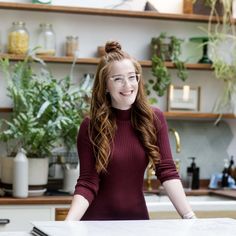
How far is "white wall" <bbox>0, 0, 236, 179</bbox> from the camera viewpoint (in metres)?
4.66

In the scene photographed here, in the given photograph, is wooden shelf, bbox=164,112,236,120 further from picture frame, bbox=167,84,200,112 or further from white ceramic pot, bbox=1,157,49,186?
white ceramic pot, bbox=1,157,49,186

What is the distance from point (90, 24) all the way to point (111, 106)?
7.30 ft

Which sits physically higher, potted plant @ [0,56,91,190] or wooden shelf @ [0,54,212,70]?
wooden shelf @ [0,54,212,70]

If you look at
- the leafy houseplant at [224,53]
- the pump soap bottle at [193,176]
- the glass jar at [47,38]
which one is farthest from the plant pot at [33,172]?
the leafy houseplant at [224,53]

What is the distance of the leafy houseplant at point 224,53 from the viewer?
16.0ft

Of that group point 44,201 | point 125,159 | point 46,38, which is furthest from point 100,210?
point 46,38

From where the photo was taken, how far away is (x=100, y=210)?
8.52 feet

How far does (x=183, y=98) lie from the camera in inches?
196

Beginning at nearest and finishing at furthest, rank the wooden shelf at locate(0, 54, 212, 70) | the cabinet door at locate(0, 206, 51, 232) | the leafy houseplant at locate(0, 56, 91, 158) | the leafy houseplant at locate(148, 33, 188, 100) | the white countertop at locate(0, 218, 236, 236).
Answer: the white countertop at locate(0, 218, 236, 236) → the cabinet door at locate(0, 206, 51, 232) → the leafy houseplant at locate(0, 56, 91, 158) → the wooden shelf at locate(0, 54, 212, 70) → the leafy houseplant at locate(148, 33, 188, 100)

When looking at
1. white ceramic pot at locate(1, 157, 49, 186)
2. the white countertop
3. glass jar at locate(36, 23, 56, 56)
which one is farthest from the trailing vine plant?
the white countertop

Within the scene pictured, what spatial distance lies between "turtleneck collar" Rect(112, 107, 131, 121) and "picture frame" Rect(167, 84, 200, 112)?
227 centimetres

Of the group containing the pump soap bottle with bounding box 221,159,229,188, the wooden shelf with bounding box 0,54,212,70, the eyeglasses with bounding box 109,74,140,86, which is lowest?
the pump soap bottle with bounding box 221,159,229,188

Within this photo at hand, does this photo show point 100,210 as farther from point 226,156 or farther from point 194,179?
point 226,156

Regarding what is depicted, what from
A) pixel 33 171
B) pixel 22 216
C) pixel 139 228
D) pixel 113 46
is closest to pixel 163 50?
pixel 33 171
